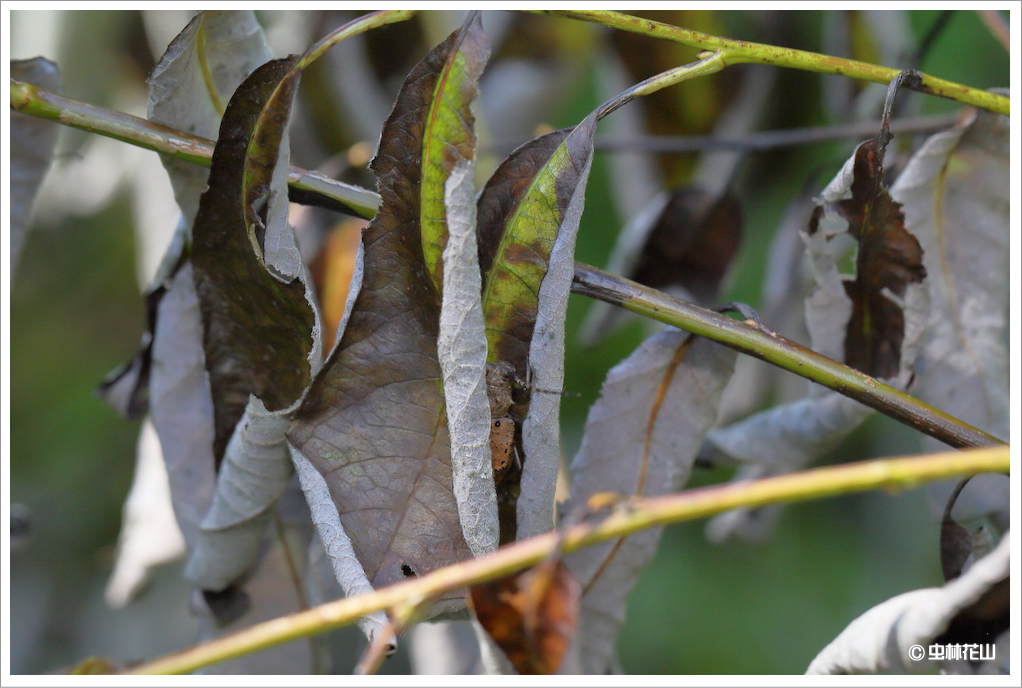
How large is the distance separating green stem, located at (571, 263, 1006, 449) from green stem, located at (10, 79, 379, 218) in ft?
0.61

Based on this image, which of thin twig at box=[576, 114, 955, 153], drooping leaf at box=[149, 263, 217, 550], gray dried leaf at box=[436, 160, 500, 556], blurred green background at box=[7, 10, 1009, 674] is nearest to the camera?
gray dried leaf at box=[436, 160, 500, 556]

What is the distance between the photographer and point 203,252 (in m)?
0.55

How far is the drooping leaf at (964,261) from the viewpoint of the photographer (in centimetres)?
66

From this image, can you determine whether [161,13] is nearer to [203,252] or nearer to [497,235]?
[203,252]

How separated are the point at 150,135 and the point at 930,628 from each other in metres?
0.56

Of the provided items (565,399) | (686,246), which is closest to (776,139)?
(686,246)

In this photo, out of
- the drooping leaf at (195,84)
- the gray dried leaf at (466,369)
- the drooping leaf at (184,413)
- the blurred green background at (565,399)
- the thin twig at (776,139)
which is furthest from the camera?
the blurred green background at (565,399)

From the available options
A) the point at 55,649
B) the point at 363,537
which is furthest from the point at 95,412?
the point at 363,537

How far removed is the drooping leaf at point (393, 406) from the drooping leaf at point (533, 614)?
0.10m

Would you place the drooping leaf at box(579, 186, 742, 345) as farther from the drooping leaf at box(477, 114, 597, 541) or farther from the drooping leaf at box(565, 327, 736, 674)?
the drooping leaf at box(477, 114, 597, 541)

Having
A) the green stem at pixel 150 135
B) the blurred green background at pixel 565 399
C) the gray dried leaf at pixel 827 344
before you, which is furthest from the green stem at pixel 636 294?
the blurred green background at pixel 565 399

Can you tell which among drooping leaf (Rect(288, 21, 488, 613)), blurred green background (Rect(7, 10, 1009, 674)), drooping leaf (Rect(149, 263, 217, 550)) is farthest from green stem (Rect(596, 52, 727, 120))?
blurred green background (Rect(7, 10, 1009, 674))

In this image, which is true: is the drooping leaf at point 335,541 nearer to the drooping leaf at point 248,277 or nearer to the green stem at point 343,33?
the drooping leaf at point 248,277

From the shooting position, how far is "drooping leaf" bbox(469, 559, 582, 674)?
0.36 m
